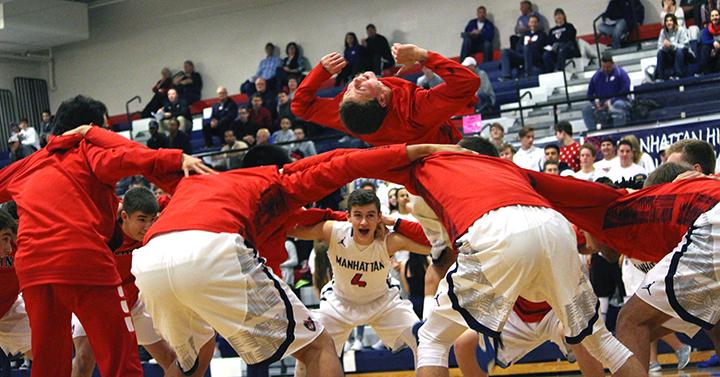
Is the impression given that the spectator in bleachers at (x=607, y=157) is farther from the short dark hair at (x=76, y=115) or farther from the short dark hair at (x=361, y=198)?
the short dark hair at (x=76, y=115)

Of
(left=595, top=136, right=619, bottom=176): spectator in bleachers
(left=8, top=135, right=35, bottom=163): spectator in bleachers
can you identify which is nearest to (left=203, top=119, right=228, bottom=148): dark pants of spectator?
(left=8, top=135, right=35, bottom=163): spectator in bleachers

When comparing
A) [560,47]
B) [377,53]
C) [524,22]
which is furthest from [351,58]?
[560,47]

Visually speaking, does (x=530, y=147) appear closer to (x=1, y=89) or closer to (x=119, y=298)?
(x=119, y=298)

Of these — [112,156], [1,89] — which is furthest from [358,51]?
[112,156]

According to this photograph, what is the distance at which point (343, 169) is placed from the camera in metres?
5.28

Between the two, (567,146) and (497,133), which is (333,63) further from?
(497,133)

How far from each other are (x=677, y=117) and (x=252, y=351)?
27.6 ft

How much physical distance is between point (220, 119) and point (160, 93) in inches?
144

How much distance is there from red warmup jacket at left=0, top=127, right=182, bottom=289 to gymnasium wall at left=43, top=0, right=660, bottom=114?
15.5m

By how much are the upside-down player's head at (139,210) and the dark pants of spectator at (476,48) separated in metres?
13.4

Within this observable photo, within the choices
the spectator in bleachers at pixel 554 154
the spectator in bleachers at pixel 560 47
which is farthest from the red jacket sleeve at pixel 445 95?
the spectator in bleachers at pixel 560 47

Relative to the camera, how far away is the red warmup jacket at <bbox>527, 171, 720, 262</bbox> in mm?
5242

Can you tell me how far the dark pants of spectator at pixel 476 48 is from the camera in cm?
1941

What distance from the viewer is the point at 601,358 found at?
4.88m
